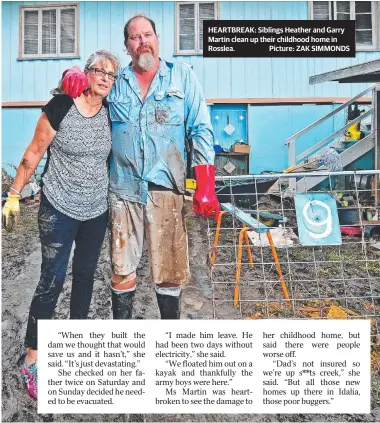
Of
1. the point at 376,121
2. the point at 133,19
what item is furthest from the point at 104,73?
the point at 376,121

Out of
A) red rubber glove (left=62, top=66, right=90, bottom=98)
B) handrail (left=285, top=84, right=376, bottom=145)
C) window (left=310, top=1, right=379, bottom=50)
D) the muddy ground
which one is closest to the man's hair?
red rubber glove (left=62, top=66, right=90, bottom=98)

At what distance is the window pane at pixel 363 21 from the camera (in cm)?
269

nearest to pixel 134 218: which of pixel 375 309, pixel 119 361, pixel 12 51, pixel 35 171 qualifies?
pixel 35 171

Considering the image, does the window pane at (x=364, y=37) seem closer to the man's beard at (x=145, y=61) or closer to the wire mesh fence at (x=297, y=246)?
the wire mesh fence at (x=297, y=246)

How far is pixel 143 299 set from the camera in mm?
2529

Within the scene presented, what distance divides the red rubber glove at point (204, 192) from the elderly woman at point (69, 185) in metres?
0.48

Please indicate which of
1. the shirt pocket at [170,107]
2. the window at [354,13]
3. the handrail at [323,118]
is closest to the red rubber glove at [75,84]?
the shirt pocket at [170,107]

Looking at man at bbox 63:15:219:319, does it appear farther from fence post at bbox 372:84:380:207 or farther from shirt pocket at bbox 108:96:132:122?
fence post at bbox 372:84:380:207

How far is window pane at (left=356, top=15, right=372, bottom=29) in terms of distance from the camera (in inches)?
106

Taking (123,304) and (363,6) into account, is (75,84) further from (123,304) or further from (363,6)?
(363,6)

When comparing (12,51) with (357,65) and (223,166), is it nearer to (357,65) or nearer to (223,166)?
(223,166)

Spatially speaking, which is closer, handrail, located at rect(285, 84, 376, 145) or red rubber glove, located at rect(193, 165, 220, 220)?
red rubber glove, located at rect(193, 165, 220, 220)

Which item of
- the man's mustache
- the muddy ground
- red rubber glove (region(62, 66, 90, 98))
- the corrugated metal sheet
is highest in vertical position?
the corrugated metal sheet

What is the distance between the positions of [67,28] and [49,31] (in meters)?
0.25
